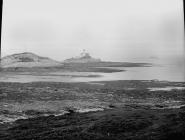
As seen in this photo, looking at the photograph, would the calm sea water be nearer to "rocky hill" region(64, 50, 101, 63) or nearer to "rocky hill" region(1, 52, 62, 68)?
"rocky hill" region(1, 52, 62, 68)

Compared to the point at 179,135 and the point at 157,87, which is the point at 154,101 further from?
the point at 179,135

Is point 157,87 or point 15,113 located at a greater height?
point 157,87

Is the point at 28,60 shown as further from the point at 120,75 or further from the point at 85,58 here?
the point at 120,75

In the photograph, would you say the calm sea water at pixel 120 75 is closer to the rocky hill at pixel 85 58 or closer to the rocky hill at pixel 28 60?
the rocky hill at pixel 28 60

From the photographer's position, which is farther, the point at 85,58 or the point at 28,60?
the point at 28,60

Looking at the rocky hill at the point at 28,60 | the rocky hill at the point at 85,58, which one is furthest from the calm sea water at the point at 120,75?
the rocky hill at the point at 85,58

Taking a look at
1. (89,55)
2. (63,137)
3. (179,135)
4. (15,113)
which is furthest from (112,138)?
(89,55)

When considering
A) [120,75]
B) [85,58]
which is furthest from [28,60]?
[120,75]
